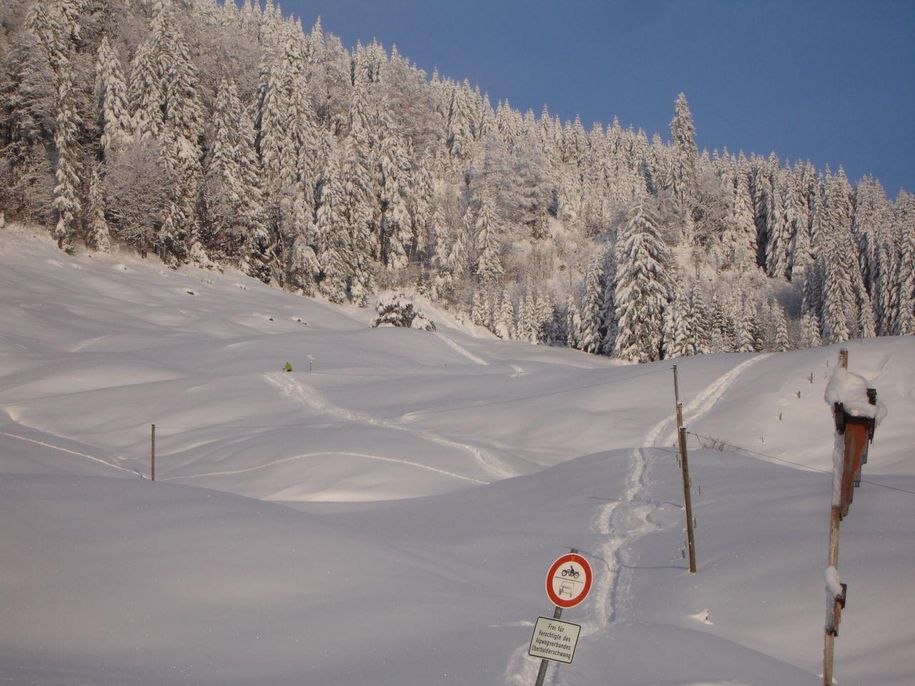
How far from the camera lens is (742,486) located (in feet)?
48.6

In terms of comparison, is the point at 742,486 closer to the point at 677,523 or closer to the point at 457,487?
the point at 677,523

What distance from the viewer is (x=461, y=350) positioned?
54.0 meters

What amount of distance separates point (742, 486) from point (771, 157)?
133 meters

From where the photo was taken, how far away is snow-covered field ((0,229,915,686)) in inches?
277

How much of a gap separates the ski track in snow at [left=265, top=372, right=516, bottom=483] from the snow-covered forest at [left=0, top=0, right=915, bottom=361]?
30887 millimetres

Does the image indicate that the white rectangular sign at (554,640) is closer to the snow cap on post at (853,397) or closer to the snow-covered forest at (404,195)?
the snow cap on post at (853,397)

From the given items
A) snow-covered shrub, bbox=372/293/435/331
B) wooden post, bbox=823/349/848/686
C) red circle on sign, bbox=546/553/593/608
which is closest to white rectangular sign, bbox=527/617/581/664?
red circle on sign, bbox=546/553/593/608

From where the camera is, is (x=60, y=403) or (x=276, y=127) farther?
(x=276, y=127)

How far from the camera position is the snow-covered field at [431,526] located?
23.0 ft

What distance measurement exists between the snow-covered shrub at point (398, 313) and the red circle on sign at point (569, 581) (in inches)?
2157

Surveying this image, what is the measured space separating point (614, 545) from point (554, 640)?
26.8 ft

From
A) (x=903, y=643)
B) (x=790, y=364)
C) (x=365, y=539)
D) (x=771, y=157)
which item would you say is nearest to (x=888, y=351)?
(x=790, y=364)

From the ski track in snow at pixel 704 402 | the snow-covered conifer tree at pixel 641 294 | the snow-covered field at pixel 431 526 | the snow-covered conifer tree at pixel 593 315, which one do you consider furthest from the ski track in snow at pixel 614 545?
the snow-covered conifer tree at pixel 593 315

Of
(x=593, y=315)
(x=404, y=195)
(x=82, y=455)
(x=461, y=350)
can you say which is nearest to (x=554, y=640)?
(x=82, y=455)
